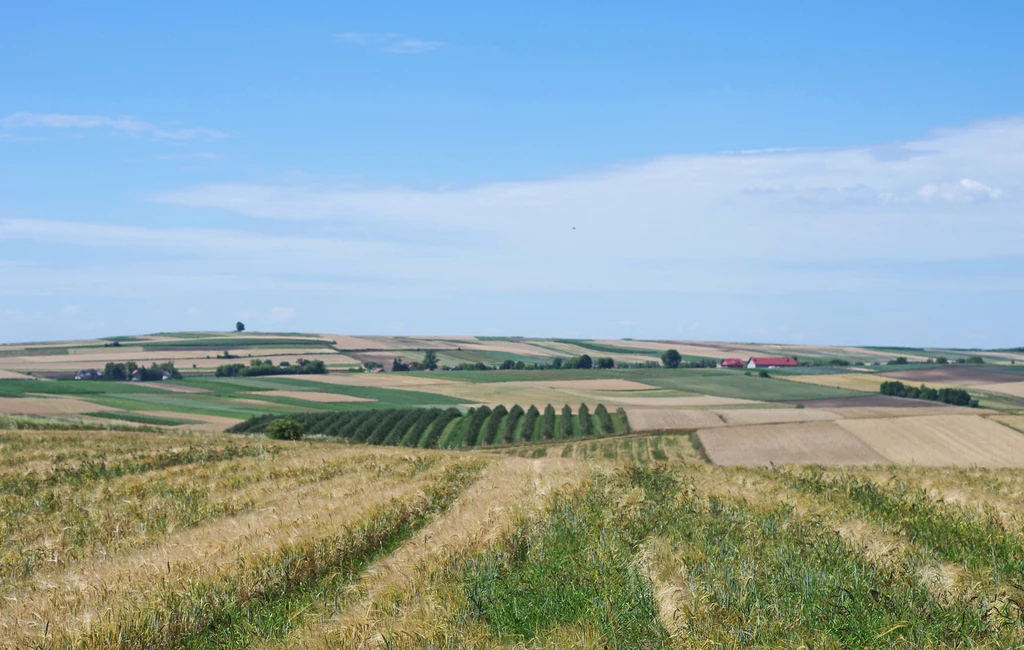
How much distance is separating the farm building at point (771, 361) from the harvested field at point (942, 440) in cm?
10425

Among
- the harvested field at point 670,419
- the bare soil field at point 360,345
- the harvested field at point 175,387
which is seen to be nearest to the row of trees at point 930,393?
the harvested field at point 670,419

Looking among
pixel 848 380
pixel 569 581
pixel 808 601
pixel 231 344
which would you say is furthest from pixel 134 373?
pixel 808 601

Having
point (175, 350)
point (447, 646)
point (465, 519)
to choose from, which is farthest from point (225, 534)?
point (175, 350)

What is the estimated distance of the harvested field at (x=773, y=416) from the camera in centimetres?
7181

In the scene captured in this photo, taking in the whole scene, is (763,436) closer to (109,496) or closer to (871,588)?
(109,496)

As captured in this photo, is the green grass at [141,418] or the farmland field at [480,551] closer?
the farmland field at [480,551]

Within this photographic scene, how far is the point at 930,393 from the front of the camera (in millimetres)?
104812

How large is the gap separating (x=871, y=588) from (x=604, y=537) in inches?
152

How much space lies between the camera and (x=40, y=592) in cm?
1040

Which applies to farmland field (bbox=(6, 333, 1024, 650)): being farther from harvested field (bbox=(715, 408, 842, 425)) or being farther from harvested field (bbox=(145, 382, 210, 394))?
harvested field (bbox=(145, 382, 210, 394))

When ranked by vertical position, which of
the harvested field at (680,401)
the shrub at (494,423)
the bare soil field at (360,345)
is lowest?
the shrub at (494,423)

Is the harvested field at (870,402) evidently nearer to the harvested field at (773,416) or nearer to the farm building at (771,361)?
the harvested field at (773,416)

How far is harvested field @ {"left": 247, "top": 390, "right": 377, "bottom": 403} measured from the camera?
102 m

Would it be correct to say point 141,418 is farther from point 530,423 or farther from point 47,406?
point 530,423
